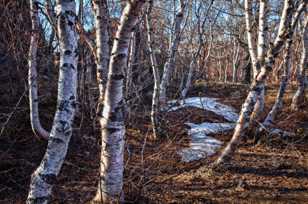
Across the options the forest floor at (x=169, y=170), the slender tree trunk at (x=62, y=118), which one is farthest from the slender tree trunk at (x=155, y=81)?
the slender tree trunk at (x=62, y=118)

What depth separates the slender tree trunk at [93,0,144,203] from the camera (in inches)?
126

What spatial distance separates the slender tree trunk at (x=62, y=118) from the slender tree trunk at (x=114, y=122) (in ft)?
1.29

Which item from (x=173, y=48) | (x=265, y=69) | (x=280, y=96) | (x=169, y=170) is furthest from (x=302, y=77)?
(x=169, y=170)

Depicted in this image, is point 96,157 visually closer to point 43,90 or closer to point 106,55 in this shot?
point 106,55

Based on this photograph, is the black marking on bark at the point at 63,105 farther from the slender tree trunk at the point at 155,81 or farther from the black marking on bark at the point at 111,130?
the slender tree trunk at the point at 155,81

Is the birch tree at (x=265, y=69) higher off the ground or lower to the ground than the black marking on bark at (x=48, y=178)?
higher

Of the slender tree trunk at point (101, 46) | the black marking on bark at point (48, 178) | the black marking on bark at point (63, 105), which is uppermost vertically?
the slender tree trunk at point (101, 46)

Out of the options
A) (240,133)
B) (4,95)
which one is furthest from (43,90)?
(240,133)

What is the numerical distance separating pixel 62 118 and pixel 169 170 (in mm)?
2588

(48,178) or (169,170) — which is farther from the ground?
(48,178)

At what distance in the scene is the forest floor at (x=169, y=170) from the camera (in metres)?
4.30

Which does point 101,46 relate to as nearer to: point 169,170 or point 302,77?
point 169,170

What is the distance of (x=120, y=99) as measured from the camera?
340 centimetres

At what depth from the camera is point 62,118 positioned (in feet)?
9.96
